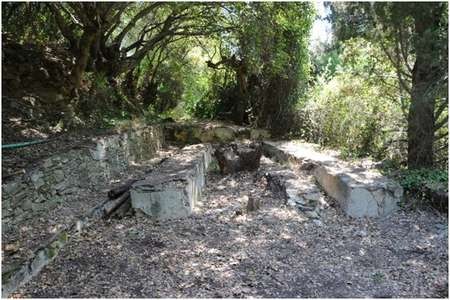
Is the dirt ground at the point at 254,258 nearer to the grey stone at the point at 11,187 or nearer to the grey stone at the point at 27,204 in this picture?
the grey stone at the point at 27,204

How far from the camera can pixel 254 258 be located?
13.6 ft

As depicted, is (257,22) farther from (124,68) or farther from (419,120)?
(124,68)

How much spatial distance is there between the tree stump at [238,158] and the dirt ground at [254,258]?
200cm

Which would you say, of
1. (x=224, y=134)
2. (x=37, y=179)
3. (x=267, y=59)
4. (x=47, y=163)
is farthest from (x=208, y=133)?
(x=37, y=179)

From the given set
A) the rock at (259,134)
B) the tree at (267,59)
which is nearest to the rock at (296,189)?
the tree at (267,59)

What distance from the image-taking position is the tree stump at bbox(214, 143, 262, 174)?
752 centimetres

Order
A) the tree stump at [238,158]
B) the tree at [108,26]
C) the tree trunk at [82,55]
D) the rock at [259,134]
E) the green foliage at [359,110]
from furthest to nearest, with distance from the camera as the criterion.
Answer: the rock at [259,134], the tree stump at [238,158], the tree trunk at [82,55], the tree at [108,26], the green foliage at [359,110]

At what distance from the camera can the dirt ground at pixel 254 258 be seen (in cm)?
357

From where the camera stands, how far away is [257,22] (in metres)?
6.93

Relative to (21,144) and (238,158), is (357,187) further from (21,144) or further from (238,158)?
(21,144)

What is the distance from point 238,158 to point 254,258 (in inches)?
139

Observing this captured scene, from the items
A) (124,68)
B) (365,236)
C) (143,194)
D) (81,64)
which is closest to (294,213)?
(365,236)

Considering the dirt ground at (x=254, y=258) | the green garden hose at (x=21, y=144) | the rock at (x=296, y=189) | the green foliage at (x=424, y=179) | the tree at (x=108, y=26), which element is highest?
the tree at (x=108, y=26)

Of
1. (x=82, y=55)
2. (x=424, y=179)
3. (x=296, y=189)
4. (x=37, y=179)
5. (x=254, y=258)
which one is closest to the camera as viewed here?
(x=254, y=258)
